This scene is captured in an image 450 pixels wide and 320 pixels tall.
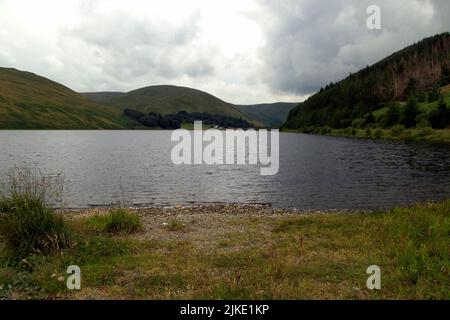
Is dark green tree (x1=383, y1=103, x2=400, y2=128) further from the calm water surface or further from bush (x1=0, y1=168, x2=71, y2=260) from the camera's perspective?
bush (x1=0, y1=168, x2=71, y2=260)

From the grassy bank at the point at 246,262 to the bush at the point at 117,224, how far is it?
2.0 inches

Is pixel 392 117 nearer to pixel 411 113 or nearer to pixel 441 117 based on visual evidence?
pixel 411 113

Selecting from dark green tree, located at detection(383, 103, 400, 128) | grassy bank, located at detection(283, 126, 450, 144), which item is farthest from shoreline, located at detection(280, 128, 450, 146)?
dark green tree, located at detection(383, 103, 400, 128)

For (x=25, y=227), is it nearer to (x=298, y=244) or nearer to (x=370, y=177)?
(x=298, y=244)

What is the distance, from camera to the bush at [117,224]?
18.1m

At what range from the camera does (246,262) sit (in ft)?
42.4

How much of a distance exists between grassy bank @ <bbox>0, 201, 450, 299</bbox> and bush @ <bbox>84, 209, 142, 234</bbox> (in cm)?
5

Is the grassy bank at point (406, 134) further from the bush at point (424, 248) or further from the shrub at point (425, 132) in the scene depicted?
the bush at point (424, 248)

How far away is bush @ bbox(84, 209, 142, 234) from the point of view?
59.4 feet

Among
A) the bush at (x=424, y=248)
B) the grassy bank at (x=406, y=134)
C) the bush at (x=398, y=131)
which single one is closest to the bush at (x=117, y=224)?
the bush at (x=424, y=248)

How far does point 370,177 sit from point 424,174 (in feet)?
25.5

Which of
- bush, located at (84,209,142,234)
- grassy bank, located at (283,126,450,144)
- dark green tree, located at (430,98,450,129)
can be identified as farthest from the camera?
dark green tree, located at (430,98,450,129)

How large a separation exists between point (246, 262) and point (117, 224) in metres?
8.50
